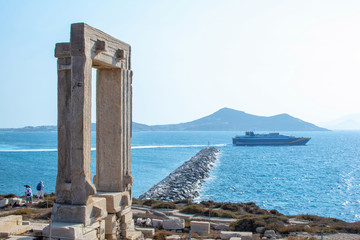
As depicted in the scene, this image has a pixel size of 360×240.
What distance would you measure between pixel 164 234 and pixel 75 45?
20.4 ft

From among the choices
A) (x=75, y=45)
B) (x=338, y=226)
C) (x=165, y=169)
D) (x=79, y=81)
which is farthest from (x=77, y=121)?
(x=165, y=169)

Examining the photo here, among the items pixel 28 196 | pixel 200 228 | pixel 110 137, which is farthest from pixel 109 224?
pixel 28 196

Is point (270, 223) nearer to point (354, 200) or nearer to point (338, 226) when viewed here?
point (338, 226)

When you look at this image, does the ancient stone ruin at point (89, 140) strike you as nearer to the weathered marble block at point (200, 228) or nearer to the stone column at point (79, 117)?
the stone column at point (79, 117)

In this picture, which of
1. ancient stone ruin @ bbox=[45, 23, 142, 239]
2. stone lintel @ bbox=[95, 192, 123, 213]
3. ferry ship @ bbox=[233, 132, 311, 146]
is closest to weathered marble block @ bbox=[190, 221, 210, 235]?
ancient stone ruin @ bbox=[45, 23, 142, 239]

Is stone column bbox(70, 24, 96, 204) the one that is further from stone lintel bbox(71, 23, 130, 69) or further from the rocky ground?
the rocky ground

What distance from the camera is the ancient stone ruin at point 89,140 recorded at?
7059 millimetres

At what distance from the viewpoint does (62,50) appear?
760 cm

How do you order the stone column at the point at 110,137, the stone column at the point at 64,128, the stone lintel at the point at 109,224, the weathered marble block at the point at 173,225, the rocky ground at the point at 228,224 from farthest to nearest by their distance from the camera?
the weathered marble block at the point at 173,225
the rocky ground at the point at 228,224
the stone column at the point at 110,137
the stone lintel at the point at 109,224
the stone column at the point at 64,128

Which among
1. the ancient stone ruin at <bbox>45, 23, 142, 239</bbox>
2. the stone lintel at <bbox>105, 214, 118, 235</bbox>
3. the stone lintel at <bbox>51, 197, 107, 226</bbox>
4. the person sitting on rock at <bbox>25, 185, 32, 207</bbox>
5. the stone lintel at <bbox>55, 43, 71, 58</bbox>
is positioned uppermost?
the stone lintel at <bbox>55, 43, 71, 58</bbox>

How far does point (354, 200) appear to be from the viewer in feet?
105

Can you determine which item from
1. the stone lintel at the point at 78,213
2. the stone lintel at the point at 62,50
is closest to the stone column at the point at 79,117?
the stone lintel at the point at 78,213

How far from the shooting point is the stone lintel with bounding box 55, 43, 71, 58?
297 inches

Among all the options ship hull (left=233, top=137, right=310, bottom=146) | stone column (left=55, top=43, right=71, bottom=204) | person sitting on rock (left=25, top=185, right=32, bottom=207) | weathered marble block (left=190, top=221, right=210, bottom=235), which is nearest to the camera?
stone column (left=55, top=43, right=71, bottom=204)
